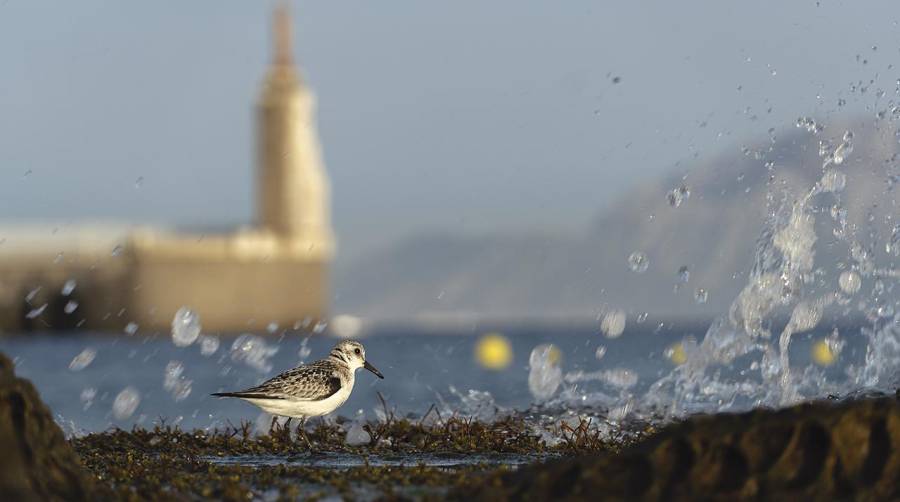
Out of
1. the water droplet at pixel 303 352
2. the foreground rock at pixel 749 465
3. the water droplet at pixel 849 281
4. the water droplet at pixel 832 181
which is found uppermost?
the foreground rock at pixel 749 465

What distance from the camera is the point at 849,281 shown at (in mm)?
15188

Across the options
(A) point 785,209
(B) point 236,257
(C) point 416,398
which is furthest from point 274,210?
(A) point 785,209

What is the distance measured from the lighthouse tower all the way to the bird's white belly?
88.3 metres

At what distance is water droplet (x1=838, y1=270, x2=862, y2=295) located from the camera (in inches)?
596

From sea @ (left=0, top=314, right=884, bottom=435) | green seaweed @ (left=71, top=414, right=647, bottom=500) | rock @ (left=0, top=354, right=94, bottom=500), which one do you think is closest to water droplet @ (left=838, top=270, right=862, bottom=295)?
sea @ (left=0, top=314, right=884, bottom=435)

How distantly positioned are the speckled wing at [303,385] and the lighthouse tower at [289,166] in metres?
88.2

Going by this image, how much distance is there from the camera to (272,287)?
9825 centimetres

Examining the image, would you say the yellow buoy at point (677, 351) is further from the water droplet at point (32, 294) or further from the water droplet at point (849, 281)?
the water droplet at point (32, 294)

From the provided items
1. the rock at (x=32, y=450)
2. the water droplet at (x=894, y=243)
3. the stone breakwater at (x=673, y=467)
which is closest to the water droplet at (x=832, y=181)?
the water droplet at (x=894, y=243)

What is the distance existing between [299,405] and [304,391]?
0.33 feet

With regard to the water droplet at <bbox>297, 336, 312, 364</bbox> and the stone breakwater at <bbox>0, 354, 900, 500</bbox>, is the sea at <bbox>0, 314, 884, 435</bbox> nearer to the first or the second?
the water droplet at <bbox>297, 336, 312, 364</bbox>

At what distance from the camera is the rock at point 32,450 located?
18.7 feet

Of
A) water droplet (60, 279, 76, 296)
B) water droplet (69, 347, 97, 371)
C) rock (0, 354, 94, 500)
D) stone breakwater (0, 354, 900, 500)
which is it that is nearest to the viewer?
rock (0, 354, 94, 500)

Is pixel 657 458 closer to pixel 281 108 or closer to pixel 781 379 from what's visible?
pixel 781 379
